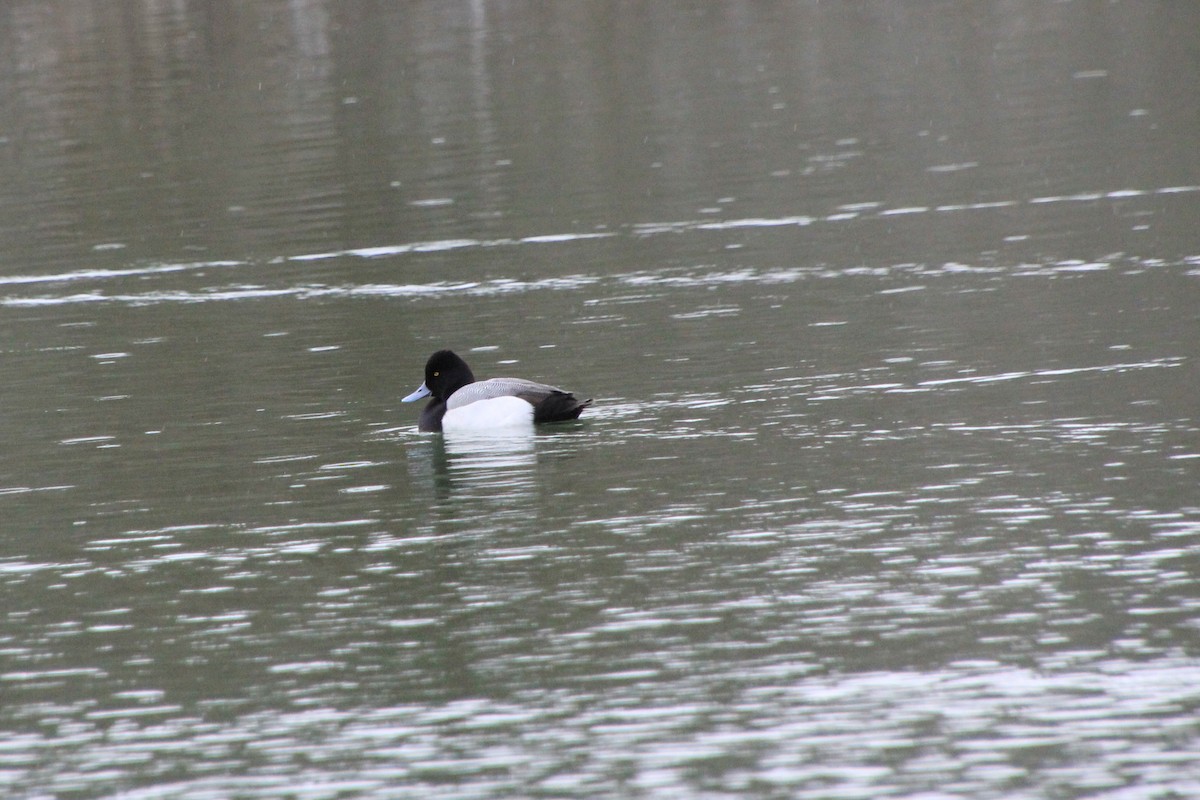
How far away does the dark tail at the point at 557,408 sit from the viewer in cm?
2028

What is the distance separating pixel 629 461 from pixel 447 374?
11.4ft

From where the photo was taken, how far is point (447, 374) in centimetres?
2141

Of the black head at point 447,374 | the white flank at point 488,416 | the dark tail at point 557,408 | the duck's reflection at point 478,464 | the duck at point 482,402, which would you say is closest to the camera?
the duck's reflection at point 478,464

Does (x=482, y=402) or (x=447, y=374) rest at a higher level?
(x=447, y=374)

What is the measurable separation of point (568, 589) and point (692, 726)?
3.07 meters

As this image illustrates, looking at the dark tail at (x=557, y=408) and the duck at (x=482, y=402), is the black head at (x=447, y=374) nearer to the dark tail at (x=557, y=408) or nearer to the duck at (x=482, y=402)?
the duck at (x=482, y=402)

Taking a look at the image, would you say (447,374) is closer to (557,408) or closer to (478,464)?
(557,408)

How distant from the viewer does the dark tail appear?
20.3 m

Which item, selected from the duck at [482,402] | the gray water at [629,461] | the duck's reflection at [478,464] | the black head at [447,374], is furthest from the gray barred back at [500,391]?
the gray water at [629,461]

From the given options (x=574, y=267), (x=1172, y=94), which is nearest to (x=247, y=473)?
(x=574, y=267)

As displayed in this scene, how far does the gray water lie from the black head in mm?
716

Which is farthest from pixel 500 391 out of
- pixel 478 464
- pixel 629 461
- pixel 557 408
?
→ pixel 629 461

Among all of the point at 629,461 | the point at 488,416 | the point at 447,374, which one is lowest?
the point at 629,461

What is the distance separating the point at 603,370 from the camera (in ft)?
76.1
